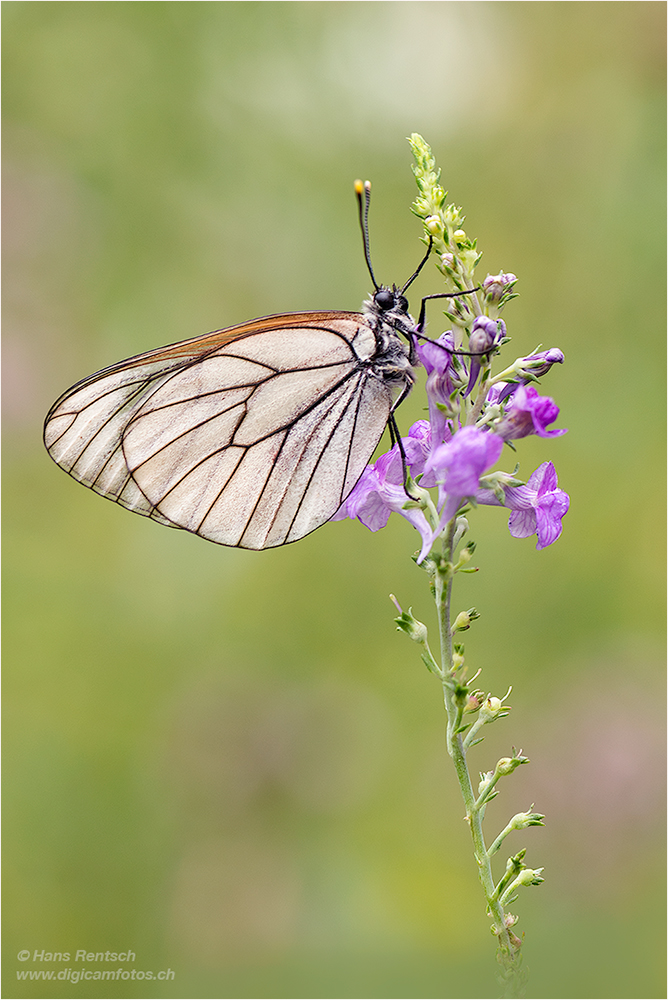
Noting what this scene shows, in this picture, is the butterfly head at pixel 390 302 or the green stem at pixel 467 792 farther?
the butterfly head at pixel 390 302

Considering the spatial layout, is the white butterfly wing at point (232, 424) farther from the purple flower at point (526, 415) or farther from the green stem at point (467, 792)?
the green stem at point (467, 792)

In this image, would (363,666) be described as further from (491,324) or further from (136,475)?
(491,324)

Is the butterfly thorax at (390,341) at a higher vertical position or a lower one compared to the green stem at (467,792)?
higher

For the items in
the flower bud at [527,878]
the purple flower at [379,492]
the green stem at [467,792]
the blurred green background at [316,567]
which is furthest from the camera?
the blurred green background at [316,567]

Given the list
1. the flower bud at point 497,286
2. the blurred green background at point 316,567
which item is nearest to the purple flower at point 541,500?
the flower bud at point 497,286

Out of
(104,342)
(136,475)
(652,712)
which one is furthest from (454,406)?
(104,342)

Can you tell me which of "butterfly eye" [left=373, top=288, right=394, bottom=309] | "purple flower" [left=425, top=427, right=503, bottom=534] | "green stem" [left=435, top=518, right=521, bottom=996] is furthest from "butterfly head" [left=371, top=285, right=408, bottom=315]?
"green stem" [left=435, top=518, right=521, bottom=996]
